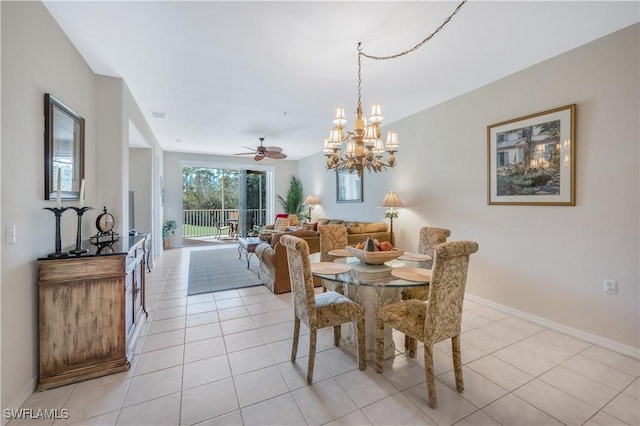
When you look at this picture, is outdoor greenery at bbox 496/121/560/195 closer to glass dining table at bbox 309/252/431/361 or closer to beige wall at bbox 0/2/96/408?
glass dining table at bbox 309/252/431/361

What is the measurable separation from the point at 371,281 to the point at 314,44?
2.15 m

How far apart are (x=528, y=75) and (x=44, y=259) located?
4657mm

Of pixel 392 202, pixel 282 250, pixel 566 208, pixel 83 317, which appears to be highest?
pixel 392 202

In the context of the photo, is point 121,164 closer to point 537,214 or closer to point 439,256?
point 439,256

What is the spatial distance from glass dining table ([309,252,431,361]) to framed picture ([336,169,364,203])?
353cm

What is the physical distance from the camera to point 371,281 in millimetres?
1980

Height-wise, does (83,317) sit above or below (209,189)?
below

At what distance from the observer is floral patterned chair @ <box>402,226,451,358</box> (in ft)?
7.71

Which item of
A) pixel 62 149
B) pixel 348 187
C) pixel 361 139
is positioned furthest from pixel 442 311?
pixel 348 187

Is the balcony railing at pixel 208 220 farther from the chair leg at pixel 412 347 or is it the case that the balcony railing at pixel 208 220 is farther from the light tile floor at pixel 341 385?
the chair leg at pixel 412 347

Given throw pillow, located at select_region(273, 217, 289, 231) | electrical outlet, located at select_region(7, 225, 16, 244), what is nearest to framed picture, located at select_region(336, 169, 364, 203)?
throw pillow, located at select_region(273, 217, 289, 231)

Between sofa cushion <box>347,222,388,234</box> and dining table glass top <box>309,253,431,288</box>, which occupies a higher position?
sofa cushion <box>347,222,388,234</box>

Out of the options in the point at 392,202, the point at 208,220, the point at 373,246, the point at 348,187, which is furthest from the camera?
the point at 208,220

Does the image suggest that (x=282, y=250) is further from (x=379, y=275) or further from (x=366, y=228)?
(x=379, y=275)
